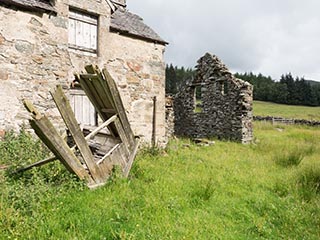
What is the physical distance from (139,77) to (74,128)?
20.1ft

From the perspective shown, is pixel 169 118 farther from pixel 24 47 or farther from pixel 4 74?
pixel 4 74

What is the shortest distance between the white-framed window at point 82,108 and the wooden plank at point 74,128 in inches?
166

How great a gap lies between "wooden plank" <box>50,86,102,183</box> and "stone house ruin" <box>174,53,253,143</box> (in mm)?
10477

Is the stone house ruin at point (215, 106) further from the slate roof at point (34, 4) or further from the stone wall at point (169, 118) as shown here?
the slate roof at point (34, 4)

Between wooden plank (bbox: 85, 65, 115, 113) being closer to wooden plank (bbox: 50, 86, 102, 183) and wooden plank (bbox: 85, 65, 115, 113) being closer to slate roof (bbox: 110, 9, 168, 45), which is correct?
wooden plank (bbox: 50, 86, 102, 183)

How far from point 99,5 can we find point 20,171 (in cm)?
673

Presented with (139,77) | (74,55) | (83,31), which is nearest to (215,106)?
(139,77)

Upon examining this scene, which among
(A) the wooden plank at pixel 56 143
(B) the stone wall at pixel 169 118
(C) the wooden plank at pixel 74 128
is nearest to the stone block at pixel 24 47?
(C) the wooden plank at pixel 74 128

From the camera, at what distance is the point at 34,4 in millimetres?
7906

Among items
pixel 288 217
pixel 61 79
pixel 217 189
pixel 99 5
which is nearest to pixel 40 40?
pixel 61 79

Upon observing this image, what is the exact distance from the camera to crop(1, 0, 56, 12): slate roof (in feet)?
24.6

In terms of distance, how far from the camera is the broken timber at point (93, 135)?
4.50 meters

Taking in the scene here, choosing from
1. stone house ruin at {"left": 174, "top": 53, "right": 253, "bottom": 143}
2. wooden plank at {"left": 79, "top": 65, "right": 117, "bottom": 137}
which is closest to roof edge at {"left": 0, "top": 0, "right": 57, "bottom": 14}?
wooden plank at {"left": 79, "top": 65, "right": 117, "bottom": 137}

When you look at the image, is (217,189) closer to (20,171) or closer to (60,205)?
(60,205)
